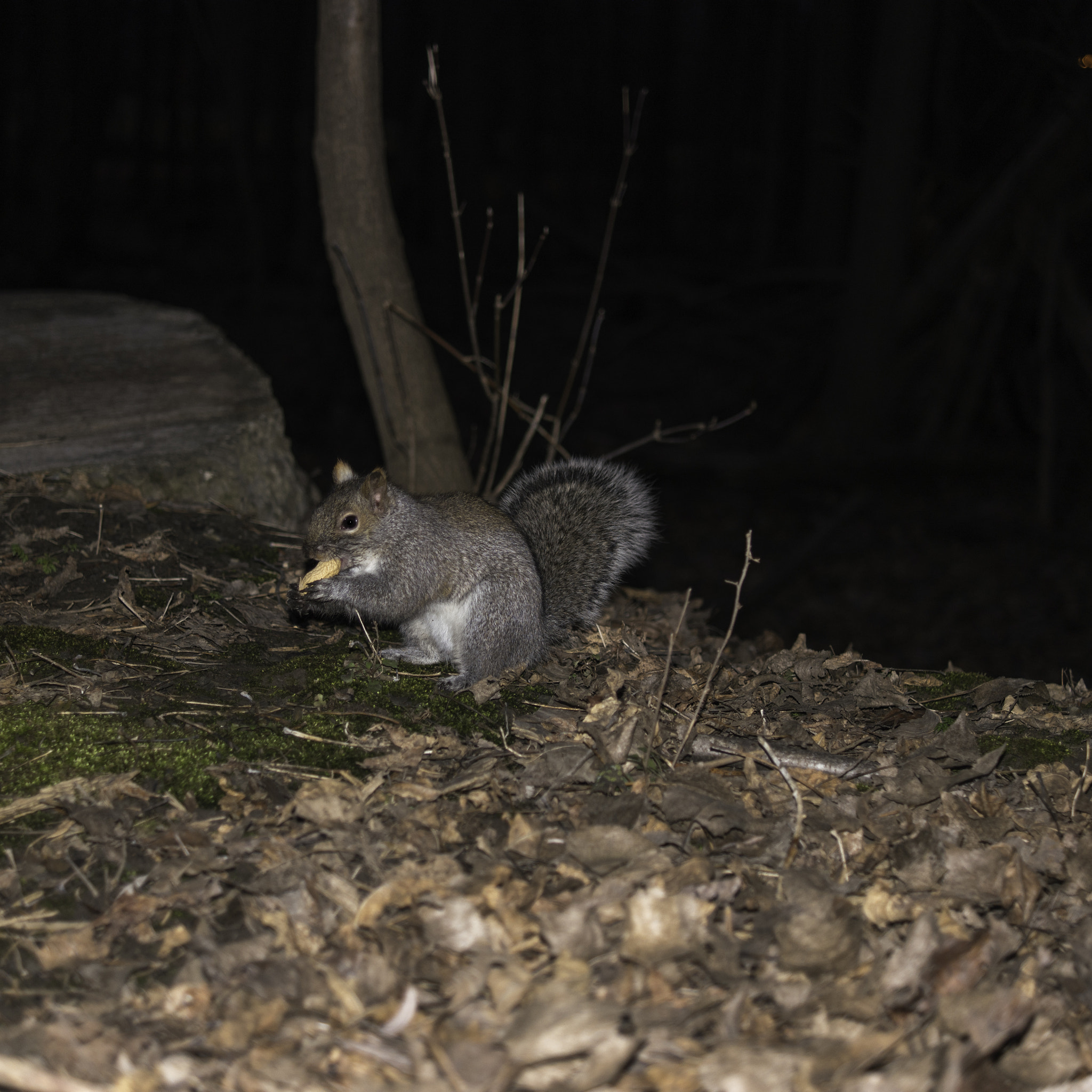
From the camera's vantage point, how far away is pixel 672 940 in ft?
6.91

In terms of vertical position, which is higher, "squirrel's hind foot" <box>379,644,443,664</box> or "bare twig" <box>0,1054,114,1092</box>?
"bare twig" <box>0,1054,114,1092</box>

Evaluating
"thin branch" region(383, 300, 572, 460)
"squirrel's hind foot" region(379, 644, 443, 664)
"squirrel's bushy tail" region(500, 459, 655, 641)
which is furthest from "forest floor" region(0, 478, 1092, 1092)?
"thin branch" region(383, 300, 572, 460)

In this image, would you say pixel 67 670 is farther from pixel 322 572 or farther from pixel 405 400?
pixel 405 400

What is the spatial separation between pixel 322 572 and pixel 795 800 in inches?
65.6

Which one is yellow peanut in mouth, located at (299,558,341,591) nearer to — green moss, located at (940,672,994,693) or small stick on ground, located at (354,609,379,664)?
small stick on ground, located at (354,609,379,664)

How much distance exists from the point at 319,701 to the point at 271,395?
98.6 inches

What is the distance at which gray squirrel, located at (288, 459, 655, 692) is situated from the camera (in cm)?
342

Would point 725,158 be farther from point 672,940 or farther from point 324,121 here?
point 672,940

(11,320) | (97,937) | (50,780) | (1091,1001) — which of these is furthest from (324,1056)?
(11,320)

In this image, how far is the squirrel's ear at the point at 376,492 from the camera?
3447 millimetres

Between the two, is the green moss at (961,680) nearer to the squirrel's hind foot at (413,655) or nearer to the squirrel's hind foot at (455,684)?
the squirrel's hind foot at (455,684)

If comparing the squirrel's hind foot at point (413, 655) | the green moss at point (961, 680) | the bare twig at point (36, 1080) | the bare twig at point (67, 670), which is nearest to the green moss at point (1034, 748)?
the green moss at point (961, 680)

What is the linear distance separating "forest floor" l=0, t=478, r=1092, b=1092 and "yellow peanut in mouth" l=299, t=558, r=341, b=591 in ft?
0.73

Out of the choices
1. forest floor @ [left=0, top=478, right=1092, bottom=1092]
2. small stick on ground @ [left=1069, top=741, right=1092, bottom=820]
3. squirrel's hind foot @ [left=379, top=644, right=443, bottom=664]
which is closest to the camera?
forest floor @ [left=0, top=478, right=1092, bottom=1092]
